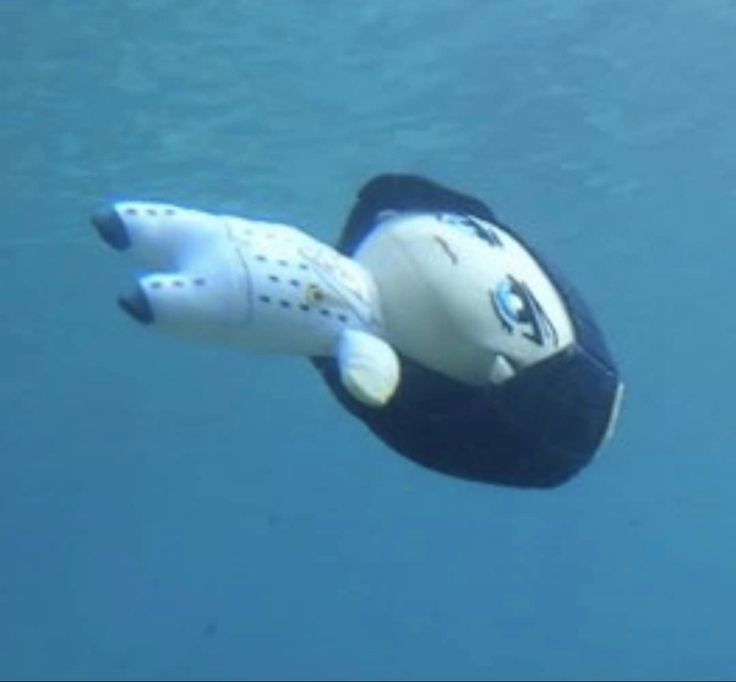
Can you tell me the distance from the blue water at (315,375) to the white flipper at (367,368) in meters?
1.74

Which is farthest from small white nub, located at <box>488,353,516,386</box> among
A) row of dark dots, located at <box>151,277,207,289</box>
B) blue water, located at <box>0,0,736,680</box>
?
blue water, located at <box>0,0,736,680</box>

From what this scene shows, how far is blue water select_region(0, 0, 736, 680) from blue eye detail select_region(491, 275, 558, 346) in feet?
4.51

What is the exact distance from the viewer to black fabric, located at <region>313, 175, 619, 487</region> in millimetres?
4250

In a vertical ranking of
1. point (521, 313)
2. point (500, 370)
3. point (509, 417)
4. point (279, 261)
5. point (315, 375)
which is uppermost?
point (279, 261)

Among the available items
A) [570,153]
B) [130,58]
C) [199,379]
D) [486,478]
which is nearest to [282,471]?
[199,379]

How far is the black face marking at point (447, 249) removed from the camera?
14.1ft

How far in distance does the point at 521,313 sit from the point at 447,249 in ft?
0.83

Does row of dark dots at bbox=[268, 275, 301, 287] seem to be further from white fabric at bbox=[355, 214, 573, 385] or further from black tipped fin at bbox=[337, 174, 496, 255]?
black tipped fin at bbox=[337, 174, 496, 255]

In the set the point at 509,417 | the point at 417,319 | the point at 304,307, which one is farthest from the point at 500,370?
the point at 304,307

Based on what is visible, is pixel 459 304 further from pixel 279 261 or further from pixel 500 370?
pixel 279 261

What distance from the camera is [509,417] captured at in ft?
13.9

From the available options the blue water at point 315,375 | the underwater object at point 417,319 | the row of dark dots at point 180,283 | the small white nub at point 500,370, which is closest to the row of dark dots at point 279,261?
the underwater object at point 417,319

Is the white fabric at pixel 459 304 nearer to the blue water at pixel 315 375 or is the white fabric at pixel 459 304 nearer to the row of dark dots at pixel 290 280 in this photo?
the row of dark dots at pixel 290 280

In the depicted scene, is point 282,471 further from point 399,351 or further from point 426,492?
point 399,351
